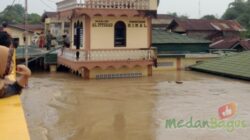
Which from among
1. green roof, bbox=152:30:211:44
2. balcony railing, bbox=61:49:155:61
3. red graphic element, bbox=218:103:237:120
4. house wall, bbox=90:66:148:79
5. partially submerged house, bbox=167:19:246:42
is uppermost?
partially submerged house, bbox=167:19:246:42

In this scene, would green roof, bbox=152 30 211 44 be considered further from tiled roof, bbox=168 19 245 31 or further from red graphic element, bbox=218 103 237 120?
red graphic element, bbox=218 103 237 120

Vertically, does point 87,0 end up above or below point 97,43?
above

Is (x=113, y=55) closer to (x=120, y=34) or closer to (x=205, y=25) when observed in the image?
(x=120, y=34)

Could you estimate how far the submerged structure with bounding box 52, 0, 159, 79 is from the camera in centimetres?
1702

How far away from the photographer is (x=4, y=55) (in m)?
3.29

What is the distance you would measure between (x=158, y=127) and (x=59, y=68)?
12608 millimetres

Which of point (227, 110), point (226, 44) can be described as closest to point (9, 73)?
point (227, 110)

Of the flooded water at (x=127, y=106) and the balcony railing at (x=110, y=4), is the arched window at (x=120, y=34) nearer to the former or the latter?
the balcony railing at (x=110, y=4)

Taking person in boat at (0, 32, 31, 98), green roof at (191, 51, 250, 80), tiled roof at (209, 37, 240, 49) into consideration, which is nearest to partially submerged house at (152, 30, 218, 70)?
green roof at (191, 51, 250, 80)

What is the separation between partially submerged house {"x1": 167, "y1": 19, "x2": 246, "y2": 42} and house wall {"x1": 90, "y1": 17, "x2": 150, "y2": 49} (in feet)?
47.7

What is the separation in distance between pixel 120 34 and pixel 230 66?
5.77 metres

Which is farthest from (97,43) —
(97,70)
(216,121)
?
(216,121)

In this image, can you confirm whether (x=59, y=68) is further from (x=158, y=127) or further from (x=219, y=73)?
(x=158, y=127)

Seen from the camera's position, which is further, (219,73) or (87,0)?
(219,73)
